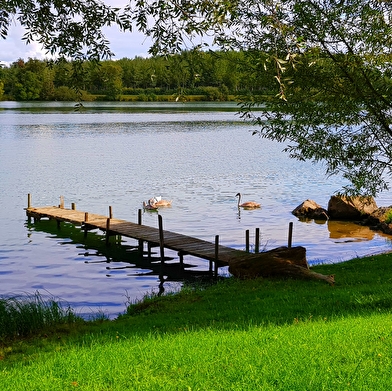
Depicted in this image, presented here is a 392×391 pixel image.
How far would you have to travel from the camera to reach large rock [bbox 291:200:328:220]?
113 ft

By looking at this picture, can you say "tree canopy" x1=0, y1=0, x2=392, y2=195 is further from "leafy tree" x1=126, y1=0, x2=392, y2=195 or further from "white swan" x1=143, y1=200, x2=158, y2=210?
"white swan" x1=143, y1=200, x2=158, y2=210

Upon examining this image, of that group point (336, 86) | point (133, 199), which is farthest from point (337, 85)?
point (133, 199)

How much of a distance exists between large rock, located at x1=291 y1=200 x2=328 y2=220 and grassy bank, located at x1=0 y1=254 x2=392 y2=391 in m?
20.4

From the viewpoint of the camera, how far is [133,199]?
125 ft

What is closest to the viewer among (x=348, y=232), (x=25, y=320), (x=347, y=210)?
(x=25, y=320)

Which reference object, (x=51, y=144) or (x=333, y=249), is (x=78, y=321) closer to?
(x=333, y=249)

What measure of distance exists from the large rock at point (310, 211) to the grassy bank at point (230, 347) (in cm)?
Answer: 2042

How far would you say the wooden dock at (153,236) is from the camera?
2180 centimetres

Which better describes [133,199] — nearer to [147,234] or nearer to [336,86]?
[147,234]

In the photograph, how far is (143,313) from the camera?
14430 mm

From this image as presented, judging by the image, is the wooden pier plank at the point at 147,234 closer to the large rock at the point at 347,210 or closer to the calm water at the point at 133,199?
the calm water at the point at 133,199

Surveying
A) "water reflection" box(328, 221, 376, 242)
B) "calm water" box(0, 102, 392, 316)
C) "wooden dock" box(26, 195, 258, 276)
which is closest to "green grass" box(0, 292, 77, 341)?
"calm water" box(0, 102, 392, 316)

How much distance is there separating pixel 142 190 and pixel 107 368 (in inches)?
1305

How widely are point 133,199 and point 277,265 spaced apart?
22308 mm
